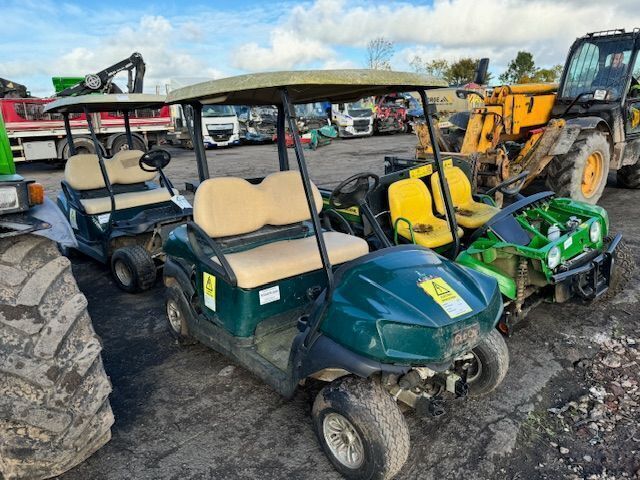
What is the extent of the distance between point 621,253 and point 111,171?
522 cm

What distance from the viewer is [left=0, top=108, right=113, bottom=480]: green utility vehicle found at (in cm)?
190

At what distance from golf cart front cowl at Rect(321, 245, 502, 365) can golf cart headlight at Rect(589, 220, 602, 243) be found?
5.90 ft

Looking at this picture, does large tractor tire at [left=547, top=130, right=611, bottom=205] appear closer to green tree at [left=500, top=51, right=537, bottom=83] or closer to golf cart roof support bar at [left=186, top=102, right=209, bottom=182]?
golf cart roof support bar at [left=186, top=102, right=209, bottom=182]

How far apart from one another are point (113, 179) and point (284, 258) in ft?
11.4

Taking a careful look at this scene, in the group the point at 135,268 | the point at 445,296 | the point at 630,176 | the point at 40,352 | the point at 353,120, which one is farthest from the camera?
the point at 353,120

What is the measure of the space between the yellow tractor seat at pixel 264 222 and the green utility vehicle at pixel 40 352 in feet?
3.16

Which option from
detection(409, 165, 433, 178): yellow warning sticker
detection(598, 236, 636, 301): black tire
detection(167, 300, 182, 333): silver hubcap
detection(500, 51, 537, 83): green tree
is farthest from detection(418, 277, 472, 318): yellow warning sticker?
detection(500, 51, 537, 83): green tree

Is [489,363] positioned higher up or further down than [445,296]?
further down

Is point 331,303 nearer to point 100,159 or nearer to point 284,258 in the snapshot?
point 284,258

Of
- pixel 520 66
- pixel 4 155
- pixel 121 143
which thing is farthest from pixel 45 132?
pixel 520 66

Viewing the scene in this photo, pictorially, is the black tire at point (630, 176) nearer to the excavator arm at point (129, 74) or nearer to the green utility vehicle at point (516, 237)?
the green utility vehicle at point (516, 237)

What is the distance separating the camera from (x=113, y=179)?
558 cm

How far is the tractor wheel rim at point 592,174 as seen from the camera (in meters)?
6.77

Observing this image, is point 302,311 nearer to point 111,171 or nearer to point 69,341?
point 69,341
